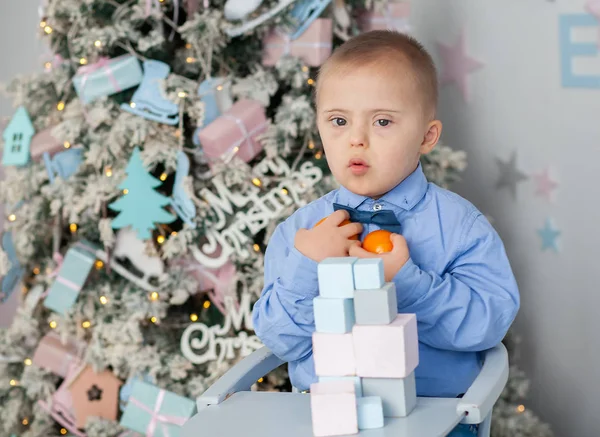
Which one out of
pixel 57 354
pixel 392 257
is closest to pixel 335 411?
pixel 392 257

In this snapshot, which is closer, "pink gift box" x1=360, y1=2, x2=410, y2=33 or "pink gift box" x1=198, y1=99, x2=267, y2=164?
"pink gift box" x1=198, y1=99, x2=267, y2=164

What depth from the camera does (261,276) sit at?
8.16 feet

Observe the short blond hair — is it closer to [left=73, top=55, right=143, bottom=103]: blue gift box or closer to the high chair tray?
the high chair tray

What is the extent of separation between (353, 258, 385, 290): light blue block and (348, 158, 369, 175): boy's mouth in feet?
1.10

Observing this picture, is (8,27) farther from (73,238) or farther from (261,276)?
(261,276)

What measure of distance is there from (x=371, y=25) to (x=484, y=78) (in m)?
0.38

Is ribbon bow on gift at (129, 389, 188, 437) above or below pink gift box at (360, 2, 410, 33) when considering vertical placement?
below

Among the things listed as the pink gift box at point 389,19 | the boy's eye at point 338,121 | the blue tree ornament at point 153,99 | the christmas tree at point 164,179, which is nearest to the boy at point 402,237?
the boy's eye at point 338,121

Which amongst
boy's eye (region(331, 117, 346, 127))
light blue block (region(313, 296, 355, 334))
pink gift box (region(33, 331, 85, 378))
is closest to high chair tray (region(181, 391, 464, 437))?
light blue block (region(313, 296, 355, 334))

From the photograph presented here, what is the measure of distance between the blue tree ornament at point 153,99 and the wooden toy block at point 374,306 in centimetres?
141

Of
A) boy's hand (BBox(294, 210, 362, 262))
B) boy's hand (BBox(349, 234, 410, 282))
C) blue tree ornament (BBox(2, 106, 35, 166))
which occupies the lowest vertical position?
blue tree ornament (BBox(2, 106, 35, 166))

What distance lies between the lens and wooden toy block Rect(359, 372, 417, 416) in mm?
1198

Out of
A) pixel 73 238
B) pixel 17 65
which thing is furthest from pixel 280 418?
pixel 17 65

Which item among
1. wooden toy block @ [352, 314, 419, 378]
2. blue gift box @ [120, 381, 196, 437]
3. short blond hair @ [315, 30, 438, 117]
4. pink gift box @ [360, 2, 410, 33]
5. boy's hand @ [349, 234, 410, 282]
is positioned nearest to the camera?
wooden toy block @ [352, 314, 419, 378]
